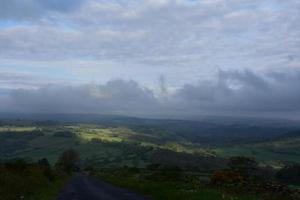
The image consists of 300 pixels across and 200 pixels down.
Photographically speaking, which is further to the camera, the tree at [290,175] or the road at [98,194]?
the tree at [290,175]

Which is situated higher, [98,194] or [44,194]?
[44,194]

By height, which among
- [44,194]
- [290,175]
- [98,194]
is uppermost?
[44,194]

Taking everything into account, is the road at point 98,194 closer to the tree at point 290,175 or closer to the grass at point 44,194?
the grass at point 44,194

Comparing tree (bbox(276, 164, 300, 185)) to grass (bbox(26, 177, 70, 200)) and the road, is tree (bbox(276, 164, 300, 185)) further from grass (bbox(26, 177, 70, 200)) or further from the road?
grass (bbox(26, 177, 70, 200))

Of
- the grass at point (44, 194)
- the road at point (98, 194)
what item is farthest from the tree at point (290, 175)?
the grass at point (44, 194)

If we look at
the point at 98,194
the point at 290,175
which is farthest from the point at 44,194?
the point at 290,175

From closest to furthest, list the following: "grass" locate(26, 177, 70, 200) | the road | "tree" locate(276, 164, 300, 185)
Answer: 1. "grass" locate(26, 177, 70, 200)
2. the road
3. "tree" locate(276, 164, 300, 185)

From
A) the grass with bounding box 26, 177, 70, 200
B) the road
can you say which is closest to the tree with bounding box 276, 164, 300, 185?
the road

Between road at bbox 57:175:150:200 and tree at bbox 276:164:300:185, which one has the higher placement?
road at bbox 57:175:150:200

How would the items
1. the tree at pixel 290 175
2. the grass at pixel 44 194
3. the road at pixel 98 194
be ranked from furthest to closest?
the tree at pixel 290 175 < the road at pixel 98 194 < the grass at pixel 44 194

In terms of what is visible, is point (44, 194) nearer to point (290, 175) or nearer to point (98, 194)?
point (98, 194)

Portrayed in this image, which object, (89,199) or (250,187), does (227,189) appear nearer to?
(250,187)

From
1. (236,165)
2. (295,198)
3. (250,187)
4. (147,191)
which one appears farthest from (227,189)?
(236,165)

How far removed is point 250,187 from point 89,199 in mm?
12431
